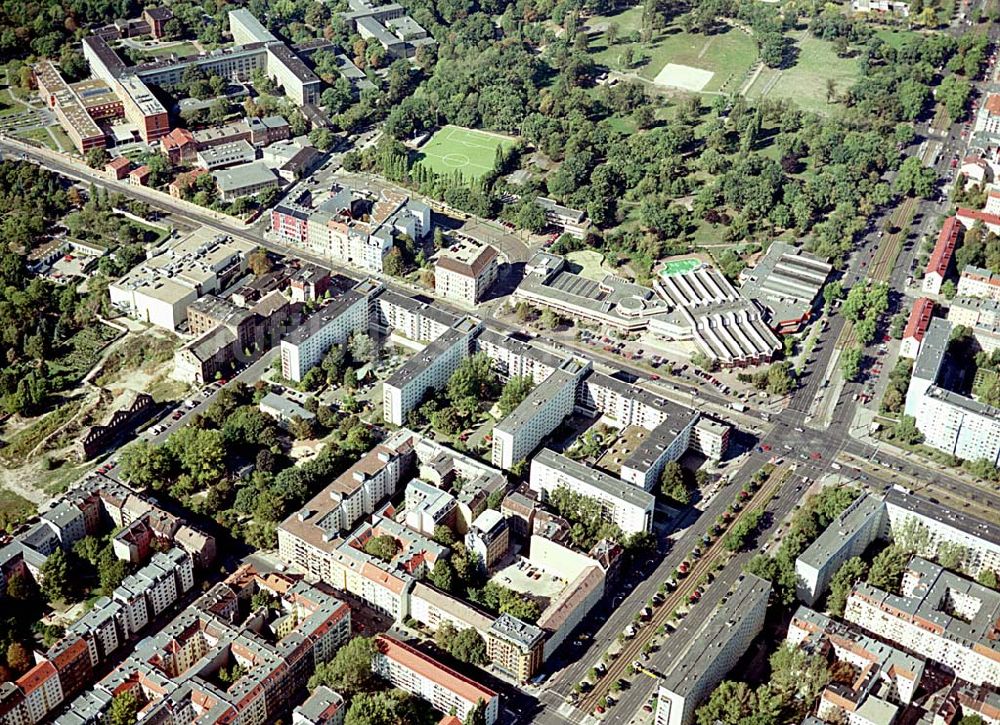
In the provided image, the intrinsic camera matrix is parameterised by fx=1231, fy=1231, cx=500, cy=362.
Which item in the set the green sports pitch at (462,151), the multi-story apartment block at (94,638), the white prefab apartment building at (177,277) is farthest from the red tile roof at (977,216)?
the multi-story apartment block at (94,638)

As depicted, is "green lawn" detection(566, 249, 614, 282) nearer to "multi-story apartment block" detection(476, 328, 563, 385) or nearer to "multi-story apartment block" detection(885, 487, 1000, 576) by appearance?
"multi-story apartment block" detection(476, 328, 563, 385)

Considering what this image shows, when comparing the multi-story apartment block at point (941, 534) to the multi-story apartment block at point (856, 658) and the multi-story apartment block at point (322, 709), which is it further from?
the multi-story apartment block at point (322, 709)

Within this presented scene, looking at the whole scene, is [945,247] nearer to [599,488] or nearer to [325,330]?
[599,488]

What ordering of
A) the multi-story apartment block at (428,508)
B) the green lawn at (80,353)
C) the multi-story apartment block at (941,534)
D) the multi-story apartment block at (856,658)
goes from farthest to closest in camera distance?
the green lawn at (80,353) → the multi-story apartment block at (428,508) → the multi-story apartment block at (941,534) → the multi-story apartment block at (856,658)

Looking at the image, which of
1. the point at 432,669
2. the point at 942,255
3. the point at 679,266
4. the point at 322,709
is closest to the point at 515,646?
the point at 432,669

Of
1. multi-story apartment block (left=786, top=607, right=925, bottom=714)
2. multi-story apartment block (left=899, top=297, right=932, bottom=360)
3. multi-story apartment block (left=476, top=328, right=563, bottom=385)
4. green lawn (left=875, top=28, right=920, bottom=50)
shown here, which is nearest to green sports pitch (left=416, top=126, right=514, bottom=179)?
multi-story apartment block (left=476, top=328, right=563, bottom=385)

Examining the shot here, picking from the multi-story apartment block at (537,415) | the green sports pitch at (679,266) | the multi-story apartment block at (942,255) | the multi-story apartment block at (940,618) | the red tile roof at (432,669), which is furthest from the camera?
the green sports pitch at (679,266)
